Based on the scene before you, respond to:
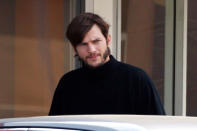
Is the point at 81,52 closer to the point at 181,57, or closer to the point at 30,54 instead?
the point at 30,54

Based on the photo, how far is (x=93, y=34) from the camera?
10.6 feet

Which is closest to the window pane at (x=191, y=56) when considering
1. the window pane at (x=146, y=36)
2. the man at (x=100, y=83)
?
the window pane at (x=146, y=36)

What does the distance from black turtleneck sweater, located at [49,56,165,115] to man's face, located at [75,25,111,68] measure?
0.17ft

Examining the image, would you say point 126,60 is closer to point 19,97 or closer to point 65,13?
point 65,13

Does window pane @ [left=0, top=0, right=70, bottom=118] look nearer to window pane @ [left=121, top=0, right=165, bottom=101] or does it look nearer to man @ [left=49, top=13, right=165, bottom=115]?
window pane @ [left=121, top=0, right=165, bottom=101]

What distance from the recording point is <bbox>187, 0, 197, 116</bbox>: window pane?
7.45 metres

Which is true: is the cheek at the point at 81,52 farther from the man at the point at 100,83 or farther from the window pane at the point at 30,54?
the window pane at the point at 30,54

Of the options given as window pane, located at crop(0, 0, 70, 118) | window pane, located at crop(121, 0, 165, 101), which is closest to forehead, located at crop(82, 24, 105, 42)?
window pane, located at crop(0, 0, 70, 118)

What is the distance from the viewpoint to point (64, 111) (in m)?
3.35

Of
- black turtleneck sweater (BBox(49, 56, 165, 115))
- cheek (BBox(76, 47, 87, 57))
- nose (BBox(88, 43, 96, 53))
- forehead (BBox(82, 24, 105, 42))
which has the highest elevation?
forehead (BBox(82, 24, 105, 42))

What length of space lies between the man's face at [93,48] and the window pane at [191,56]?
434cm

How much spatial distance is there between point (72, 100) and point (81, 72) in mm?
185

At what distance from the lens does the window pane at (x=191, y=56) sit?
745 centimetres

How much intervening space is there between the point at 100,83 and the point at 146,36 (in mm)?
4153
